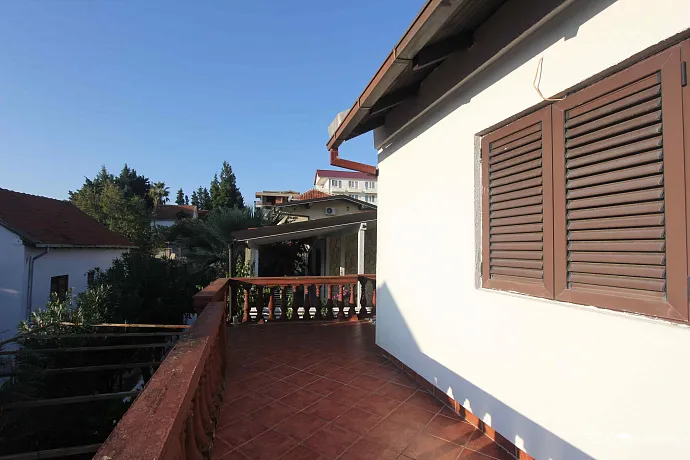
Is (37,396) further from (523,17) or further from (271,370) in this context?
(523,17)

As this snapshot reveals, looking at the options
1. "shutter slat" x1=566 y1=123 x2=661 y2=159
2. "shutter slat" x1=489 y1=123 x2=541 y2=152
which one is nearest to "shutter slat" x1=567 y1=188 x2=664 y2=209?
"shutter slat" x1=566 y1=123 x2=661 y2=159

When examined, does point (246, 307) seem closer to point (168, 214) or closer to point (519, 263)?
point (519, 263)

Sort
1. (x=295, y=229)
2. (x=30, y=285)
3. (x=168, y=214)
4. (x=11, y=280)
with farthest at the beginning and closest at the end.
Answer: (x=168, y=214)
(x=30, y=285)
(x=11, y=280)
(x=295, y=229)

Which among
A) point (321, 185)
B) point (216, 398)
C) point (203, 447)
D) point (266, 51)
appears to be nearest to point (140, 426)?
point (203, 447)

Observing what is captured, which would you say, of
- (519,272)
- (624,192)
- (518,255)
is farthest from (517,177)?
(624,192)

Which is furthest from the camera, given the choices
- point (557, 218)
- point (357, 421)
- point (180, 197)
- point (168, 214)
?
point (180, 197)

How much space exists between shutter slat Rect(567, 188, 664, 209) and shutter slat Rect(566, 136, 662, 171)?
0.20 m

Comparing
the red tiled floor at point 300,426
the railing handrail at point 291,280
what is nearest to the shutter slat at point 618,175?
the red tiled floor at point 300,426

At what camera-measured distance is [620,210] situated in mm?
1650

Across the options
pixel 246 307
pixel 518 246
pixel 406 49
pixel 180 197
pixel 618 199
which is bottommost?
pixel 246 307

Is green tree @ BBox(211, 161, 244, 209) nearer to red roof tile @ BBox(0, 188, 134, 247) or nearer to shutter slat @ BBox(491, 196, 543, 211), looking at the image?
red roof tile @ BBox(0, 188, 134, 247)

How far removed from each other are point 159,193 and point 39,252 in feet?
163

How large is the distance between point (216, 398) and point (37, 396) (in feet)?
11.8

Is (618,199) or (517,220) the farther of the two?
(517,220)
